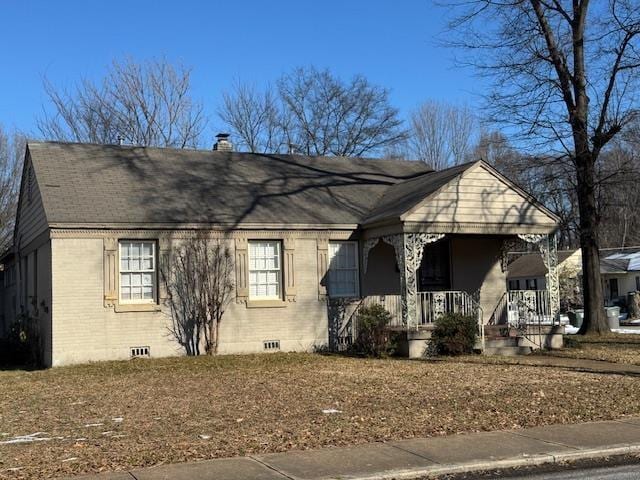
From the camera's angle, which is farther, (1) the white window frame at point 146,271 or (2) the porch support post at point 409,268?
(2) the porch support post at point 409,268

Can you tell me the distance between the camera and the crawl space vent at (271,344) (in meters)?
19.0

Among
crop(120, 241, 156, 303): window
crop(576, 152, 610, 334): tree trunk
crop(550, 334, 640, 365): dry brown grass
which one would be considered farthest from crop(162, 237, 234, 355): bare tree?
crop(576, 152, 610, 334): tree trunk

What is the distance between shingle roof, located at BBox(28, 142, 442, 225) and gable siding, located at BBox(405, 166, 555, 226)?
67cm

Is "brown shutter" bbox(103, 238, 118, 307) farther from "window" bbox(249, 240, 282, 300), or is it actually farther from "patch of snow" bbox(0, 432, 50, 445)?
"patch of snow" bbox(0, 432, 50, 445)

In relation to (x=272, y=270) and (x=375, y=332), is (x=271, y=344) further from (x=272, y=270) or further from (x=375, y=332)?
(x=375, y=332)

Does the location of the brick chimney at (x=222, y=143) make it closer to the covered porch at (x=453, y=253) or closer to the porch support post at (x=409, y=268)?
the covered porch at (x=453, y=253)

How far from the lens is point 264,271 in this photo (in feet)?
63.6

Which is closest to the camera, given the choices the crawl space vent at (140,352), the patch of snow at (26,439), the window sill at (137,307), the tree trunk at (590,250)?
the patch of snow at (26,439)

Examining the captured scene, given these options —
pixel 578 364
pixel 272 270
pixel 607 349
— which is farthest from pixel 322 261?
pixel 607 349

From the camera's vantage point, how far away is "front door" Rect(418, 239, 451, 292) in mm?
21156

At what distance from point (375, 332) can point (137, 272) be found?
6098 mm

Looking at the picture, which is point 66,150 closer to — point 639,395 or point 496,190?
point 496,190

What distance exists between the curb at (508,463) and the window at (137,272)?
11982 millimetres

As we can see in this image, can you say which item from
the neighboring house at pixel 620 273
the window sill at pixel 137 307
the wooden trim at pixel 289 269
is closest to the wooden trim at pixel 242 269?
the wooden trim at pixel 289 269
